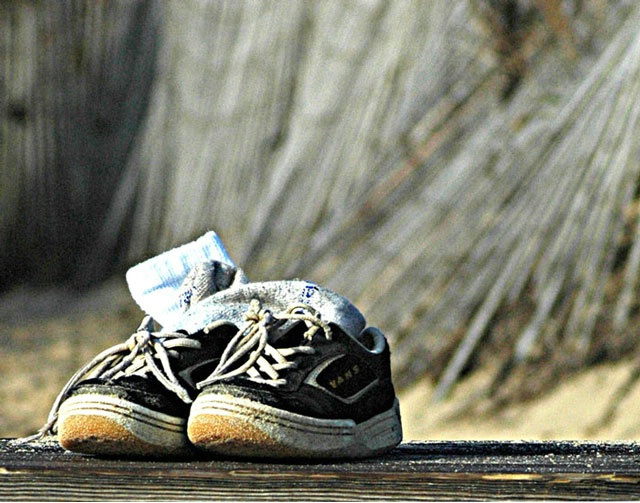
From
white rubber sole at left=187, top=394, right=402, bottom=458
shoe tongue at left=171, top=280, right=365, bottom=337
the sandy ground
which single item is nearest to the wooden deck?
white rubber sole at left=187, top=394, right=402, bottom=458

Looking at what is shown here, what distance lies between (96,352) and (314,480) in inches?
172

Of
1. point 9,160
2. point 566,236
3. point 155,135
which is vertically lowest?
point 9,160

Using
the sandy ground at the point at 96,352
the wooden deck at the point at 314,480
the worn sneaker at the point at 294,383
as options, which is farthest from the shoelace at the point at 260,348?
the sandy ground at the point at 96,352

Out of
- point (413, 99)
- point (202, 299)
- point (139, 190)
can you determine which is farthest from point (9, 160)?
point (202, 299)

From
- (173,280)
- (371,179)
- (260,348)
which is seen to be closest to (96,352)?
(371,179)

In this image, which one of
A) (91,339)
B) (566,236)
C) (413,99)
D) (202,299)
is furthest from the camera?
(91,339)

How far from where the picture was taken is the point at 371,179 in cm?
423

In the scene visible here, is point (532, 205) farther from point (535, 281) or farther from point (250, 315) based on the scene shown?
point (250, 315)

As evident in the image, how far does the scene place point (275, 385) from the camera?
1379mm

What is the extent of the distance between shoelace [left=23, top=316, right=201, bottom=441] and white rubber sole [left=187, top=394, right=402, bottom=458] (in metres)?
0.07

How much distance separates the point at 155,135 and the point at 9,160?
97 cm

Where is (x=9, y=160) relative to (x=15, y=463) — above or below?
below

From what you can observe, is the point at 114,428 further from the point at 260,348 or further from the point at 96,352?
the point at 96,352

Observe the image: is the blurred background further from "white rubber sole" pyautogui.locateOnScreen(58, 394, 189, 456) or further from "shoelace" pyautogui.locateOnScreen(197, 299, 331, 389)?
"white rubber sole" pyautogui.locateOnScreen(58, 394, 189, 456)
